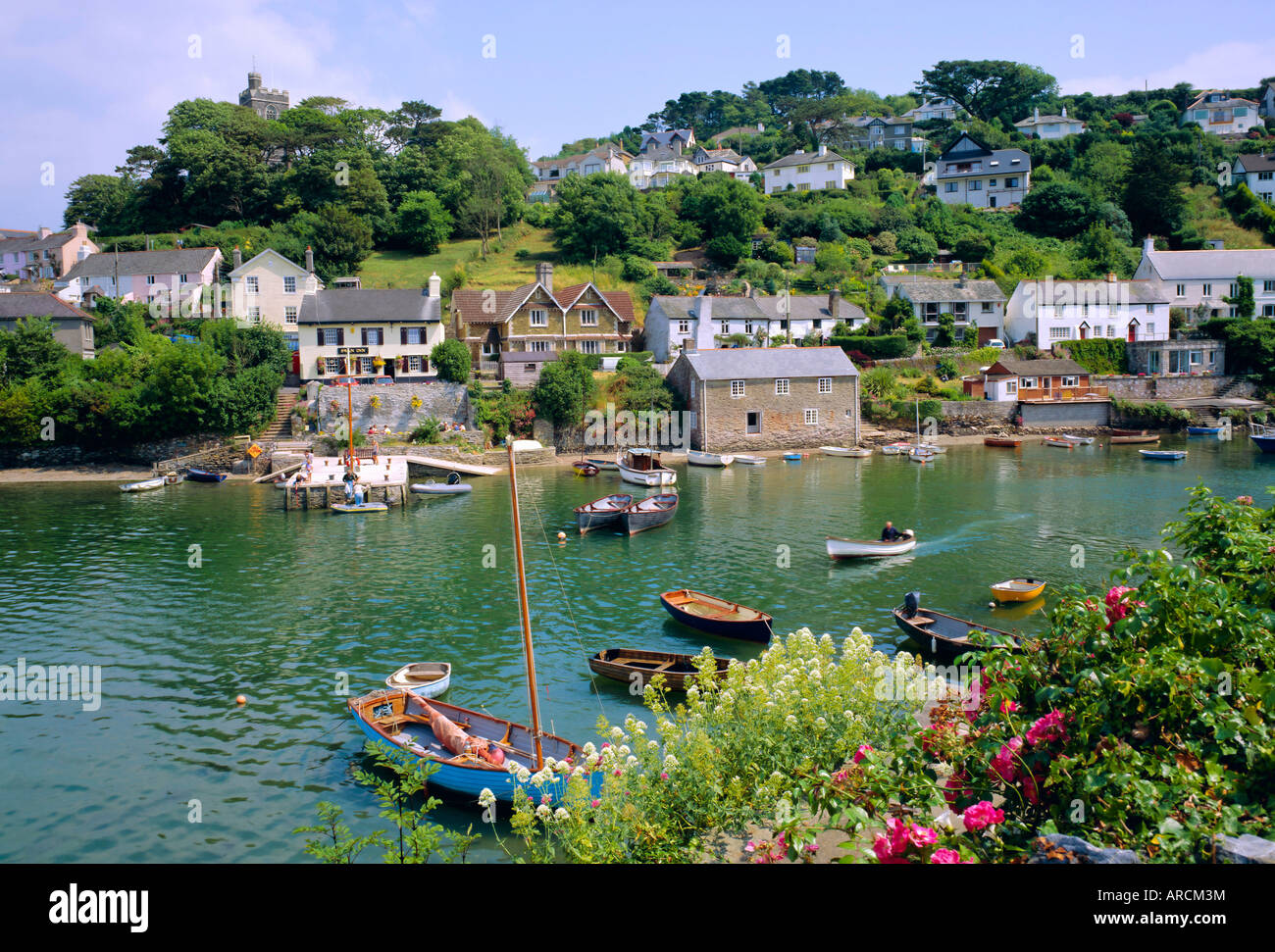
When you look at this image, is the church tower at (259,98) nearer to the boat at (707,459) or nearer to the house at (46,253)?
the house at (46,253)

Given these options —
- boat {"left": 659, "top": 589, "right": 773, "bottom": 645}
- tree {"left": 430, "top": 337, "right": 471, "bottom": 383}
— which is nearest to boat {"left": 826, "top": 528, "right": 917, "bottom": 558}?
boat {"left": 659, "top": 589, "right": 773, "bottom": 645}

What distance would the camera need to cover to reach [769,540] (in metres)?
39.1

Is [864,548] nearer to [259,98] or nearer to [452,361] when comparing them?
[452,361]

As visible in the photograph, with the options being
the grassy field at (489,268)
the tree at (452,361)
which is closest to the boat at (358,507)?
the tree at (452,361)

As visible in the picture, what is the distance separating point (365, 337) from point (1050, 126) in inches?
4445

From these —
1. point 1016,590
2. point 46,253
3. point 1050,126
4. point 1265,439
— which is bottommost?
point 1016,590

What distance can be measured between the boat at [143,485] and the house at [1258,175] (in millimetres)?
126098

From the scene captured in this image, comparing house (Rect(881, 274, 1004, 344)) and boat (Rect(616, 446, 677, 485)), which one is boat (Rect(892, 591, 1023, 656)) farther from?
house (Rect(881, 274, 1004, 344))

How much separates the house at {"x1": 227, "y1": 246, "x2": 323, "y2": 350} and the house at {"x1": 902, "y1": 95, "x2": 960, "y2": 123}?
116m

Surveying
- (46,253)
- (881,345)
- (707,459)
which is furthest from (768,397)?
(46,253)

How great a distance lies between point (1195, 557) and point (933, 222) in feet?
335

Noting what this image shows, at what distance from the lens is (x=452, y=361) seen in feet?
212

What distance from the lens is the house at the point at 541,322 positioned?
244ft

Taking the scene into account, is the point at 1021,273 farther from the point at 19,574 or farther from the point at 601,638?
the point at 19,574
